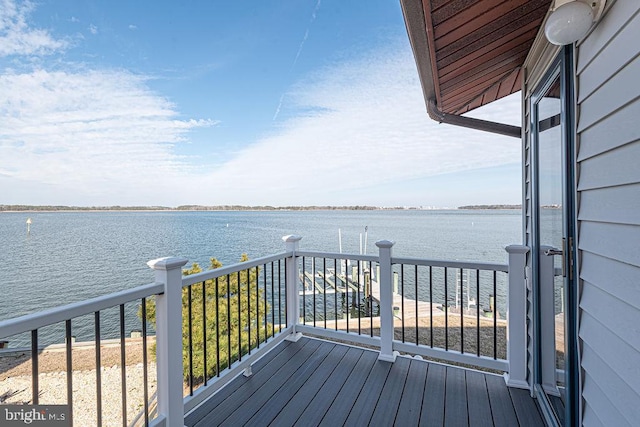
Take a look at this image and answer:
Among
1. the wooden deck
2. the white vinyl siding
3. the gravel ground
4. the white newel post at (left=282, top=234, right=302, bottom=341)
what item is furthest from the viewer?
the gravel ground

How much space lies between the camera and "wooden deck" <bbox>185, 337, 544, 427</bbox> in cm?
182

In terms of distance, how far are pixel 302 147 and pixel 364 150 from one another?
480 centimetres

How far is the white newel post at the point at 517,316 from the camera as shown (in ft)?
7.00

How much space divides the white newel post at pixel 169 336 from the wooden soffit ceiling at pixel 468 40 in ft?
5.63

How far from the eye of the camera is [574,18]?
1.02 meters

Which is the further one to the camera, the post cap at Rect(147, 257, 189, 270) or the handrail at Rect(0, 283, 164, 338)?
the post cap at Rect(147, 257, 189, 270)

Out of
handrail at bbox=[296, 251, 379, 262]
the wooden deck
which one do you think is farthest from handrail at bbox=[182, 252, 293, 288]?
the wooden deck

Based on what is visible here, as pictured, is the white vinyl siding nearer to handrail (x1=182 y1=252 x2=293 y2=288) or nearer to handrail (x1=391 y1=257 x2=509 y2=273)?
handrail (x1=391 y1=257 x2=509 y2=273)

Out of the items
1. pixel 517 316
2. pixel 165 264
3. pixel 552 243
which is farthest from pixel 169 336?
pixel 517 316

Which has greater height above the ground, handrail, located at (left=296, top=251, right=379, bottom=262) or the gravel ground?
handrail, located at (left=296, top=251, right=379, bottom=262)

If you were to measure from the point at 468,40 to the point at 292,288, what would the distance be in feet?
8.11

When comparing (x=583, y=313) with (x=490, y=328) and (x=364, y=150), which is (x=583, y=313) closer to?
(x=490, y=328)

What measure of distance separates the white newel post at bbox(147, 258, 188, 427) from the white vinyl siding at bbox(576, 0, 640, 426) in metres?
1.88

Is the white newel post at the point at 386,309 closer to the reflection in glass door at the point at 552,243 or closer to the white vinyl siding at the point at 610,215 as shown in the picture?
the reflection in glass door at the point at 552,243
